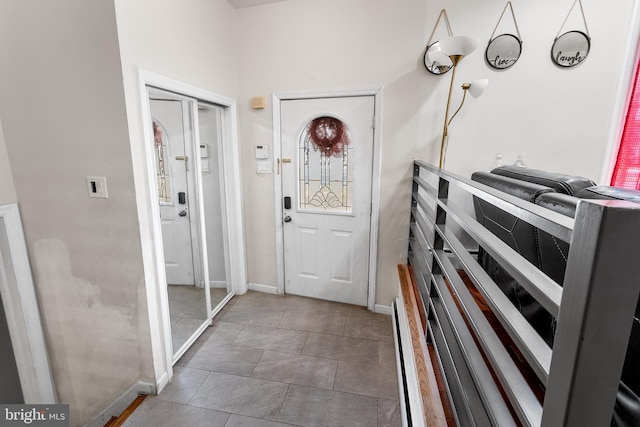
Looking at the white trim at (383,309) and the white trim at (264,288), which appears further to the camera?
the white trim at (264,288)

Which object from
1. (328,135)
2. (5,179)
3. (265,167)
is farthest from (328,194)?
(5,179)

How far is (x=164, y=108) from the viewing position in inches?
83.3

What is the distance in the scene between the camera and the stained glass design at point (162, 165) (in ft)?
6.94

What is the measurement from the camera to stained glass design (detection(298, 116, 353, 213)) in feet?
9.07

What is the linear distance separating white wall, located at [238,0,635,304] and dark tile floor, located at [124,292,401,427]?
0.66m

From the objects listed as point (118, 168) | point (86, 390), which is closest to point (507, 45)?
point (118, 168)

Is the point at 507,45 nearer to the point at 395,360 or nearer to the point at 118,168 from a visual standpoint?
the point at 395,360

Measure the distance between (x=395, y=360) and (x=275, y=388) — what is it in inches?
36.6

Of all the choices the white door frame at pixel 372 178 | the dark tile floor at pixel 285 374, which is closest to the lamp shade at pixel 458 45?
the white door frame at pixel 372 178

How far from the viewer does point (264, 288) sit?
3.26 metres

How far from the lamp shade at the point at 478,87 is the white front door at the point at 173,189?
2.18 metres

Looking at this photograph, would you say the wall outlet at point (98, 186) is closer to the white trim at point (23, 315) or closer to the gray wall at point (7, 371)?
the white trim at point (23, 315)

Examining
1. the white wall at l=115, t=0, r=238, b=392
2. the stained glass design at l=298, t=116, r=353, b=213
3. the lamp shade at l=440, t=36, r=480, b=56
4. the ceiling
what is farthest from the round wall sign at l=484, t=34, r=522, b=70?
the white wall at l=115, t=0, r=238, b=392

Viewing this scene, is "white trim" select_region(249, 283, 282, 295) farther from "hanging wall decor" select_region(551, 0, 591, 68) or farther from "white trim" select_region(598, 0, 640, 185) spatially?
"hanging wall decor" select_region(551, 0, 591, 68)
